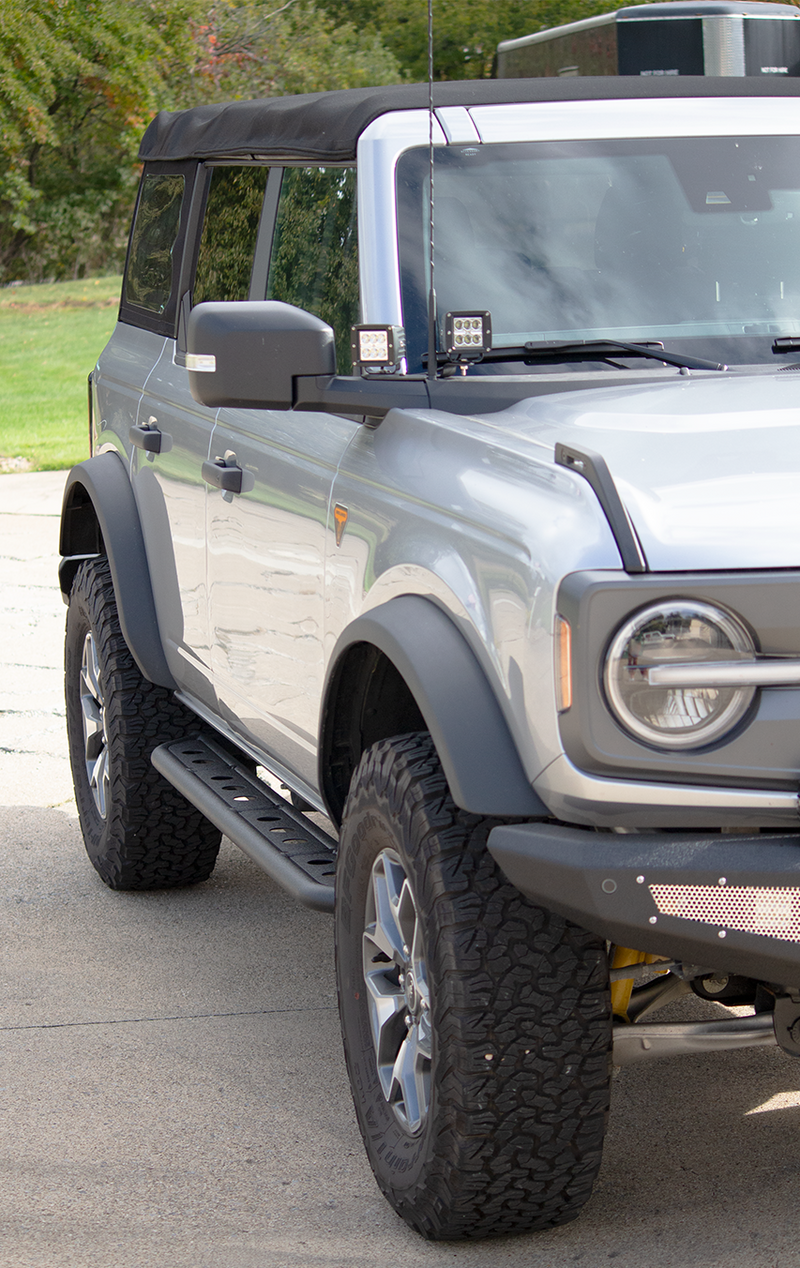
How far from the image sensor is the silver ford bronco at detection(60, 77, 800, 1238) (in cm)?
256

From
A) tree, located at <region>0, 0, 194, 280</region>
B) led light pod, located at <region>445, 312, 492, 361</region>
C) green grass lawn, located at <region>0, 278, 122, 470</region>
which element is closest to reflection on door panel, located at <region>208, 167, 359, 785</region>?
led light pod, located at <region>445, 312, 492, 361</region>

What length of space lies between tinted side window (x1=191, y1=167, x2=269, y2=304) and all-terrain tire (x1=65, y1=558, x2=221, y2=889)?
1.03 m

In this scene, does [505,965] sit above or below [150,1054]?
above

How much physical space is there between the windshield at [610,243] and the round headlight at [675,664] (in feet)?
3.71

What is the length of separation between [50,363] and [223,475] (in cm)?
2093

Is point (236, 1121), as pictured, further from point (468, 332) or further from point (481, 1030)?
point (468, 332)

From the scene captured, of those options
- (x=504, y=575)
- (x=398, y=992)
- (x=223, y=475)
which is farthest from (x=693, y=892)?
(x=223, y=475)

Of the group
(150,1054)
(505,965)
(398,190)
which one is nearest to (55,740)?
(150,1054)

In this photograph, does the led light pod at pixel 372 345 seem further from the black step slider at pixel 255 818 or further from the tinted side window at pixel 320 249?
the black step slider at pixel 255 818

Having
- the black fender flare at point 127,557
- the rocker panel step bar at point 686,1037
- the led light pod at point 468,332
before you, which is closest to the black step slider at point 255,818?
the black fender flare at point 127,557

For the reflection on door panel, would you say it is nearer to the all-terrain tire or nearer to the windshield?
the windshield

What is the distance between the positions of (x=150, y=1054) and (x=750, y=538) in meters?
2.22

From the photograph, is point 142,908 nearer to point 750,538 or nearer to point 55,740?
point 55,740

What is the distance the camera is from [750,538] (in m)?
2.57
